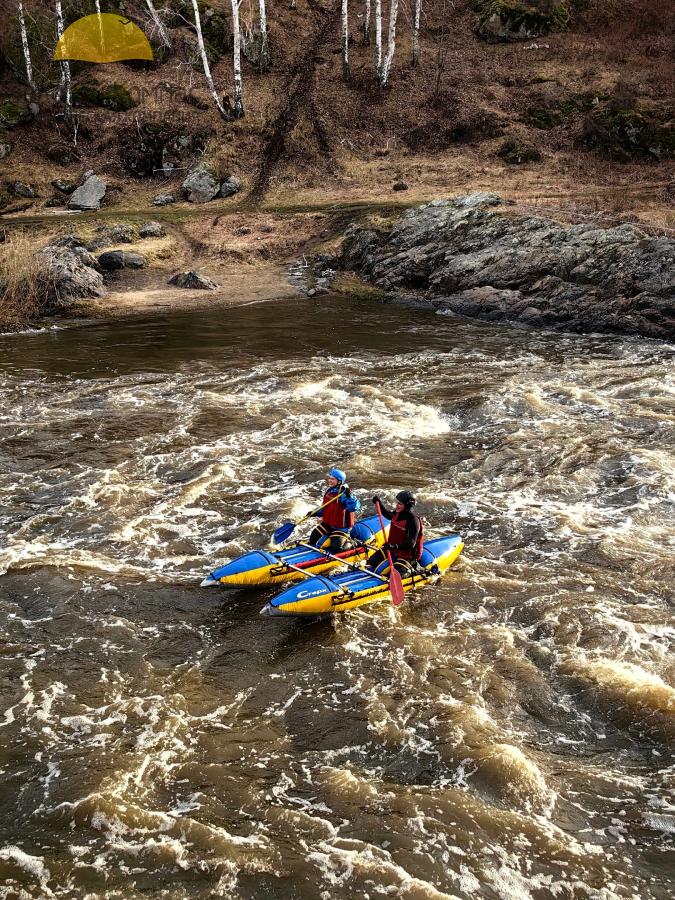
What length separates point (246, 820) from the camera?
18.9 ft

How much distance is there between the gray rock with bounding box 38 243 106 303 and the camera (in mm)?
22859

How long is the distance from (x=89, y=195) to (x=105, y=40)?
12184mm

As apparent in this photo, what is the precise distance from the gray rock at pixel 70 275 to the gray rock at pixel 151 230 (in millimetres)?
3696

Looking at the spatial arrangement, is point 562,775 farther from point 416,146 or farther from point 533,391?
point 416,146

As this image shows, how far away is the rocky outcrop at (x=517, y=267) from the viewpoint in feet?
66.1

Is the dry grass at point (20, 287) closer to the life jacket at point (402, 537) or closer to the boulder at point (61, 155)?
the boulder at point (61, 155)

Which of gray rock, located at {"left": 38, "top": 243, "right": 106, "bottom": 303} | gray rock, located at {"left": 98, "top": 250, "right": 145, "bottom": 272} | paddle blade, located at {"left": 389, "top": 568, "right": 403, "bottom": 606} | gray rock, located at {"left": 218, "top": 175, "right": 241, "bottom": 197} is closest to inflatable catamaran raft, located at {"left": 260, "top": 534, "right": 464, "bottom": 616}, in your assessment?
paddle blade, located at {"left": 389, "top": 568, "right": 403, "bottom": 606}

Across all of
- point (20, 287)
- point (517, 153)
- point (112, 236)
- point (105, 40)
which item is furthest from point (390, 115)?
point (20, 287)

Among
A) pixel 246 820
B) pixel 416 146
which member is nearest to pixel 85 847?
pixel 246 820

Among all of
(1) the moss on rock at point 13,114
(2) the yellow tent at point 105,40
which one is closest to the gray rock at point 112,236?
Answer: (1) the moss on rock at point 13,114

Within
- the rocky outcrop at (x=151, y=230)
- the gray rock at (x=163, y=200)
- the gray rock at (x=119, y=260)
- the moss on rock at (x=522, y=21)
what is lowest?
the gray rock at (x=119, y=260)

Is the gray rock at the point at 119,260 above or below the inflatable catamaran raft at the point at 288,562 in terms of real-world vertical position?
above

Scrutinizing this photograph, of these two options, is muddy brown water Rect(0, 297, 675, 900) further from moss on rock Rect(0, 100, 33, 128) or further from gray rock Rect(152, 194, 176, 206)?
moss on rock Rect(0, 100, 33, 128)

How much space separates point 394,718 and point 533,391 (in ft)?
34.7
